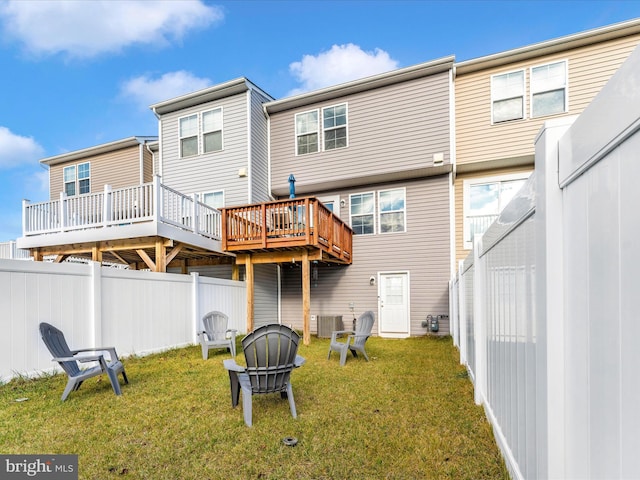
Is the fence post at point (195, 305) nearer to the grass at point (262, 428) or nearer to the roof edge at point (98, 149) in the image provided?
the grass at point (262, 428)

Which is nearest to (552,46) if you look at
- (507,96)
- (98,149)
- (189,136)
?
(507,96)

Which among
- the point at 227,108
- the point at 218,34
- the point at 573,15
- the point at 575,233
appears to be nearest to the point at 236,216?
the point at 227,108

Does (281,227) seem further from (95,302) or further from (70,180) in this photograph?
(70,180)

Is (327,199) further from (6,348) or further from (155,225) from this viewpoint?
(6,348)

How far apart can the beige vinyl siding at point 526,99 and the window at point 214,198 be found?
7379mm

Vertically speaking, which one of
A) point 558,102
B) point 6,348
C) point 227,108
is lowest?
point 6,348

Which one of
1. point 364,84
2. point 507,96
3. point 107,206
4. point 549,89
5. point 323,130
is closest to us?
point 107,206

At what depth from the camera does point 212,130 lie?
1172 centimetres

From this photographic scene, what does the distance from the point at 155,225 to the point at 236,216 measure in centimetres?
201

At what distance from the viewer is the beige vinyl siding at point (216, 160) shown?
11.2m

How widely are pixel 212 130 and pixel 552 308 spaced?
39.1ft

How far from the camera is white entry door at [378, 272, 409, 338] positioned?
10.3 metres

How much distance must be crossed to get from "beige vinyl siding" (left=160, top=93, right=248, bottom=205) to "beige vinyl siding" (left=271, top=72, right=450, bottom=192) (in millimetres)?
1410

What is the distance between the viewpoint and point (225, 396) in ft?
14.7
